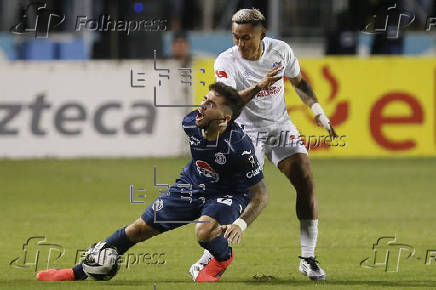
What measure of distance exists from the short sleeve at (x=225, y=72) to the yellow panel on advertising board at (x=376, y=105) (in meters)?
9.64

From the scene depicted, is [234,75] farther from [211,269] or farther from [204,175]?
[211,269]

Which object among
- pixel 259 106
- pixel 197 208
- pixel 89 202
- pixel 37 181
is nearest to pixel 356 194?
pixel 89 202

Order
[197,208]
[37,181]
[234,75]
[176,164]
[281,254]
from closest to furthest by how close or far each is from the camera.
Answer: [197,208]
[234,75]
[281,254]
[37,181]
[176,164]

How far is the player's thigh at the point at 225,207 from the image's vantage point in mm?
8171

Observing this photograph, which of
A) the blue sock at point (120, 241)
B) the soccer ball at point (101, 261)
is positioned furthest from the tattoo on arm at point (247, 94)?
the soccer ball at point (101, 261)

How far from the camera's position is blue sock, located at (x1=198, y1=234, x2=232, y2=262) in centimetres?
822

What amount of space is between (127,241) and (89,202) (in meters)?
5.57

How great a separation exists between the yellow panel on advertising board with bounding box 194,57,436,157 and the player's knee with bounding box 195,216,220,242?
35.1 feet

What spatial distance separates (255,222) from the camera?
1233 cm

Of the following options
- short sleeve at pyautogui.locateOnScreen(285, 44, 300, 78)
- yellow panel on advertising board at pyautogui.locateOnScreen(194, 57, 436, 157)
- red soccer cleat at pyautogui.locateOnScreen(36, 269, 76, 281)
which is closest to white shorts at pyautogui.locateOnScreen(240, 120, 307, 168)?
short sleeve at pyautogui.locateOnScreen(285, 44, 300, 78)

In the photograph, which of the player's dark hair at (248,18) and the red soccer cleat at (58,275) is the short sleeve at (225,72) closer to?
the player's dark hair at (248,18)

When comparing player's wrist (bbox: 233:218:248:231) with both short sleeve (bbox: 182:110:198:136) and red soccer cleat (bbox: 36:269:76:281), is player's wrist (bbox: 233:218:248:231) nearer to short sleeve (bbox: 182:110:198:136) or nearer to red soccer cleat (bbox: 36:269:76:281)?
short sleeve (bbox: 182:110:198:136)

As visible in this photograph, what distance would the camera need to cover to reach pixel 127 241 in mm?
8445

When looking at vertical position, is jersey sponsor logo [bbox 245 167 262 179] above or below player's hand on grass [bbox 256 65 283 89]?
below
